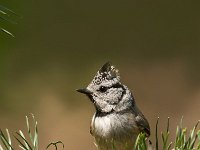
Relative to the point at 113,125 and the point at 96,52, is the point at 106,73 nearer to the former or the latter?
the point at 113,125

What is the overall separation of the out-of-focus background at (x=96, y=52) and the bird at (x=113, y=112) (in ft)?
5.02

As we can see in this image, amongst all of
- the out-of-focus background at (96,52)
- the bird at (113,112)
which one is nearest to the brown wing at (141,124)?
the bird at (113,112)

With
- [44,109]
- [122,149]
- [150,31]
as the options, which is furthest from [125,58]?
[122,149]

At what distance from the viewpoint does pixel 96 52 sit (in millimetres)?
3680

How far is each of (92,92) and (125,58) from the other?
1.83m

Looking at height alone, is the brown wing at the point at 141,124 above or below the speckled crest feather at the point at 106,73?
below

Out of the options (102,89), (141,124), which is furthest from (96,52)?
(141,124)

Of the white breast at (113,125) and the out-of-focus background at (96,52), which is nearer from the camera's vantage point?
the white breast at (113,125)

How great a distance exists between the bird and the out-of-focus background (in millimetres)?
1529

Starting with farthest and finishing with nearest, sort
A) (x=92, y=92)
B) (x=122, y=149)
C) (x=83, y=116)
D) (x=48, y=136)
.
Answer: (x=83, y=116) → (x=48, y=136) → (x=92, y=92) → (x=122, y=149)

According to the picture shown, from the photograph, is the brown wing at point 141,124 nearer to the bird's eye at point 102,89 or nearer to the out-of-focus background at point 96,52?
the bird's eye at point 102,89

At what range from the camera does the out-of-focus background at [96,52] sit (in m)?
3.59

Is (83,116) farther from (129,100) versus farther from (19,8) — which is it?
(129,100)

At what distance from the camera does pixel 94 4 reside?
3.78m
